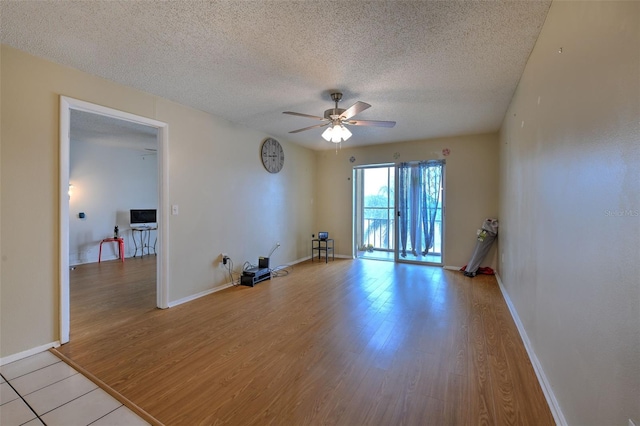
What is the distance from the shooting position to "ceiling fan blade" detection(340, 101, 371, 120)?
8.28ft

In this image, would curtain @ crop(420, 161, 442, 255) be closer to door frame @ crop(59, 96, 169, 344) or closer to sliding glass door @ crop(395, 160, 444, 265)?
sliding glass door @ crop(395, 160, 444, 265)

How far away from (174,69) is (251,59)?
763 mm

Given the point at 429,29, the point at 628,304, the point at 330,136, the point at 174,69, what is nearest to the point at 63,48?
the point at 174,69

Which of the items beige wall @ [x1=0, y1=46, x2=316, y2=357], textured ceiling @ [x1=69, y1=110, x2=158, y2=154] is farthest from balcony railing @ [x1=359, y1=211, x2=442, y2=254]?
textured ceiling @ [x1=69, y1=110, x2=158, y2=154]

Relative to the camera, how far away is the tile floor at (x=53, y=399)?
59.6 inches

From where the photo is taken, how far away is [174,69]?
8.04 ft

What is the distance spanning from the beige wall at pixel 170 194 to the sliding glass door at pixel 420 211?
1969 mm

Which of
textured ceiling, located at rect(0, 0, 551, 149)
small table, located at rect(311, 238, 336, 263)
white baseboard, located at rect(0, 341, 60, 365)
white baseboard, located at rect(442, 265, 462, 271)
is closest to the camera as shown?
textured ceiling, located at rect(0, 0, 551, 149)

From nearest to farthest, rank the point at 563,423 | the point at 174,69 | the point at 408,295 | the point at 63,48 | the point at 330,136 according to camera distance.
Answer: the point at 563,423 < the point at 63,48 < the point at 174,69 < the point at 330,136 < the point at 408,295

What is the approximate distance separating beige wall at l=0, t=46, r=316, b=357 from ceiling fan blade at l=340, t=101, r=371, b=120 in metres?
1.91

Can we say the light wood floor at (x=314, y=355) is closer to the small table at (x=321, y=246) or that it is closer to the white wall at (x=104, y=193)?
the small table at (x=321, y=246)

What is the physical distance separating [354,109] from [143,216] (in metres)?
5.98

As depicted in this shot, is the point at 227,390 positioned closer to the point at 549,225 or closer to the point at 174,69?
the point at 549,225

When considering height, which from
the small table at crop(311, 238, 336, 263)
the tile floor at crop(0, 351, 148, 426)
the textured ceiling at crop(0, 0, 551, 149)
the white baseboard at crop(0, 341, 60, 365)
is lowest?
the tile floor at crop(0, 351, 148, 426)
